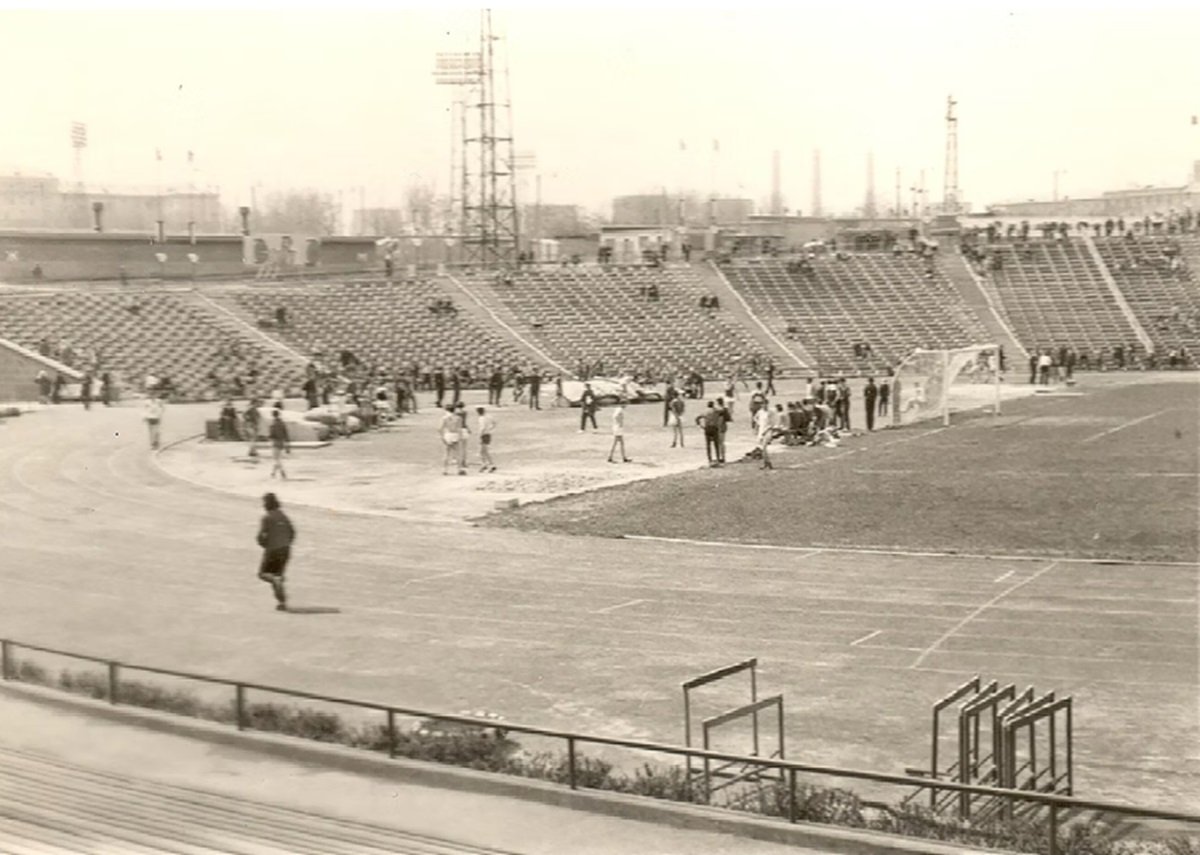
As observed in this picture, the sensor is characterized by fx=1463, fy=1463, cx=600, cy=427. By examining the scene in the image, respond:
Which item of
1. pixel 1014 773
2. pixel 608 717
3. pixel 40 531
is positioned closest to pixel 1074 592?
pixel 608 717

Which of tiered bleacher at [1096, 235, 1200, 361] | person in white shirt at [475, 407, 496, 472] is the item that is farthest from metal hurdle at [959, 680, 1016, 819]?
tiered bleacher at [1096, 235, 1200, 361]

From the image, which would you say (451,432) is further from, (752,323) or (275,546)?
(752,323)

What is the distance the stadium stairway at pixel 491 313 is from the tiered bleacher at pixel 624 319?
432 mm

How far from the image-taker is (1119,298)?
73500 millimetres

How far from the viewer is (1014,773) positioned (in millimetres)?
10047

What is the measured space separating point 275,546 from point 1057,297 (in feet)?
205

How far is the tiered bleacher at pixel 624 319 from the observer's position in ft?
207

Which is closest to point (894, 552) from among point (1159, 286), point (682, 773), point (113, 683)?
point (682, 773)

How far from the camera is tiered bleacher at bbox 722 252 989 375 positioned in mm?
68250

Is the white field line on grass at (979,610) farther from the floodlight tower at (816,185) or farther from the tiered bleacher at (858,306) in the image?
the floodlight tower at (816,185)

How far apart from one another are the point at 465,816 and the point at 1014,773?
3.79m

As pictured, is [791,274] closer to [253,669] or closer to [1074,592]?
[1074,592]

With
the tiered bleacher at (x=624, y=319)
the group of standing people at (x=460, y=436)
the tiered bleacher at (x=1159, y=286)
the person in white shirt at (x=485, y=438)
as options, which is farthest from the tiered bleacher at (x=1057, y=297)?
the group of standing people at (x=460, y=436)

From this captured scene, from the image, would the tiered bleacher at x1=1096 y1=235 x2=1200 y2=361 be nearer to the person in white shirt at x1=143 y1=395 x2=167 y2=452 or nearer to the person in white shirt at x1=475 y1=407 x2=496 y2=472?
the person in white shirt at x1=475 y1=407 x2=496 y2=472
